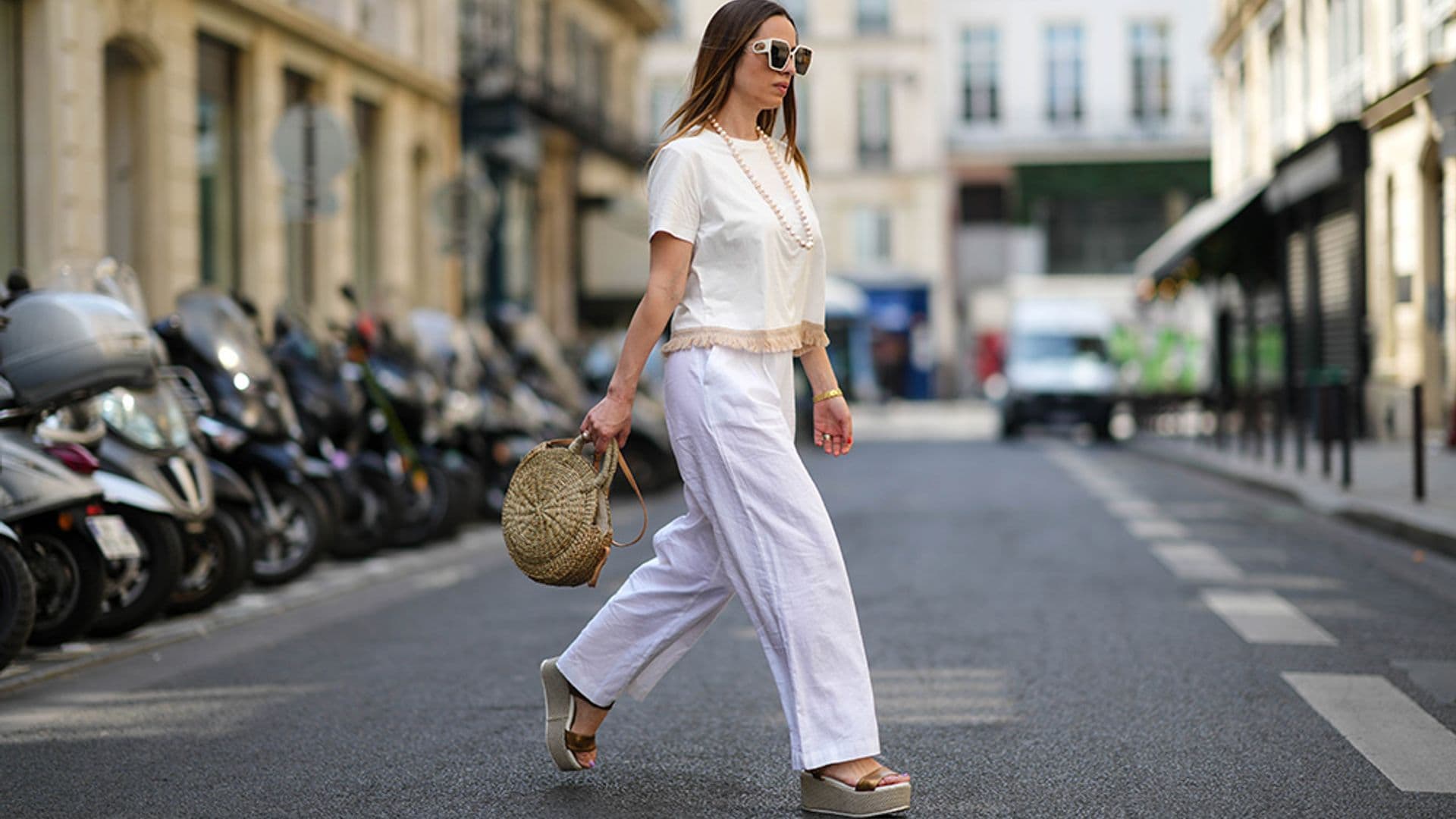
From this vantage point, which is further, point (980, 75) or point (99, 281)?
point (980, 75)

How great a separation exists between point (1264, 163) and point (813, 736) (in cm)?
2853

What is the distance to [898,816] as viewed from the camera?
4266 millimetres

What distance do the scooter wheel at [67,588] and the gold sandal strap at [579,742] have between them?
9.26ft

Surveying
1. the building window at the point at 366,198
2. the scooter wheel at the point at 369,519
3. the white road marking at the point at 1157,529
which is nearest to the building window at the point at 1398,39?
the white road marking at the point at 1157,529

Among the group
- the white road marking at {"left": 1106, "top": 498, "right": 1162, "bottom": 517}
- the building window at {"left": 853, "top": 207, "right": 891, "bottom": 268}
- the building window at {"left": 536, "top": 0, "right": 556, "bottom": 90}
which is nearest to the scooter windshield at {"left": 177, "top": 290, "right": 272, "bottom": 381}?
the white road marking at {"left": 1106, "top": 498, "right": 1162, "bottom": 517}

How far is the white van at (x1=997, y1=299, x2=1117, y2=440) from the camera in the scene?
3016 centimetres

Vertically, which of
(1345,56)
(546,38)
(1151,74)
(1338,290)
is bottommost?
(1338,290)

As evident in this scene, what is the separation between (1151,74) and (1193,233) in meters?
28.6

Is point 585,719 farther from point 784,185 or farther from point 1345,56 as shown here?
point 1345,56

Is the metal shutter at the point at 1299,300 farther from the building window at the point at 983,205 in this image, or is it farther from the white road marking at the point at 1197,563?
the building window at the point at 983,205

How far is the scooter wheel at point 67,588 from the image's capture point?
6.78 metres

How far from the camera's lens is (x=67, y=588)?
22.4 feet

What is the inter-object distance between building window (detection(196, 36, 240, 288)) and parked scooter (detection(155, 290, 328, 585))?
8.97 m

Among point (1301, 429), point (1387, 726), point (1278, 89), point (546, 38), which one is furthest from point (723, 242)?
point (1278, 89)
